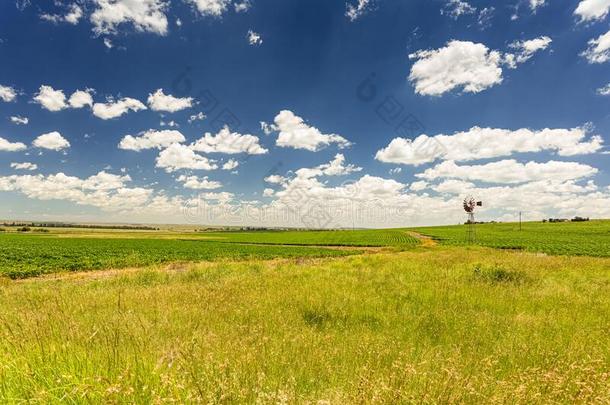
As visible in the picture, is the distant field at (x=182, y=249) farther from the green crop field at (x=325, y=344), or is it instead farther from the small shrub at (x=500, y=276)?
the small shrub at (x=500, y=276)

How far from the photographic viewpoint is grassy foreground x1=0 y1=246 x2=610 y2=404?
2965mm

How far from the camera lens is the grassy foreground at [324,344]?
117 inches

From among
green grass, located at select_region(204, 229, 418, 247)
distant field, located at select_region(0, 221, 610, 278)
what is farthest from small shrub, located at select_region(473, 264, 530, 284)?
green grass, located at select_region(204, 229, 418, 247)

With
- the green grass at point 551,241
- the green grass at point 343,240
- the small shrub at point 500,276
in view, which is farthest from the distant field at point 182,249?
the small shrub at point 500,276

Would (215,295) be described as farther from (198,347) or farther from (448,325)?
(448,325)

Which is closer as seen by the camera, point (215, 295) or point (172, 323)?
point (172, 323)

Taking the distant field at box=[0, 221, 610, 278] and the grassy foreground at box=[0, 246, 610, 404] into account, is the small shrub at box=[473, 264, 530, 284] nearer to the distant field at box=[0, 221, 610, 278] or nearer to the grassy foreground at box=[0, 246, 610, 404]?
the grassy foreground at box=[0, 246, 610, 404]

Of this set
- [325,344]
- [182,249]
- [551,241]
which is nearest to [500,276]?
[325,344]

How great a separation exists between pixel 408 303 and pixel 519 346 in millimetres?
3278

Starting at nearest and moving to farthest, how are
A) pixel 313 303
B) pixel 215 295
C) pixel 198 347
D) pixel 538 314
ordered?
pixel 198 347 < pixel 538 314 < pixel 313 303 < pixel 215 295

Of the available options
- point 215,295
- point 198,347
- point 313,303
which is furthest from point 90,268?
point 198,347

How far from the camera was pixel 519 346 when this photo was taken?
559 centimetres

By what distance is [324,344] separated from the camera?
17.3ft

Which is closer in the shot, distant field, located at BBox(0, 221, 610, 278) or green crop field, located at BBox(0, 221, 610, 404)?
green crop field, located at BBox(0, 221, 610, 404)
